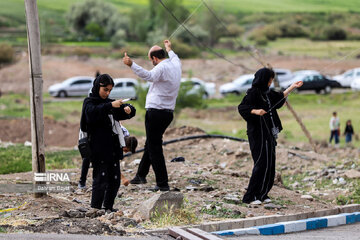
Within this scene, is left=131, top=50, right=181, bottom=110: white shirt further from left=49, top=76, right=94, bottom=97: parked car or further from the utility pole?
left=49, top=76, right=94, bottom=97: parked car

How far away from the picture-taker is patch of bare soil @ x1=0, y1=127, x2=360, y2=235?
7562mm

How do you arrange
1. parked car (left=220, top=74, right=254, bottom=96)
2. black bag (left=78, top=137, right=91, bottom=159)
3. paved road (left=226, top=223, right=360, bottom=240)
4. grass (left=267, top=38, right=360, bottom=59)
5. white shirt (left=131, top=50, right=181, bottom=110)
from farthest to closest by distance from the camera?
grass (left=267, top=38, right=360, bottom=59) < parked car (left=220, top=74, right=254, bottom=96) < white shirt (left=131, top=50, right=181, bottom=110) < black bag (left=78, top=137, right=91, bottom=159) < paved road (left=226, top=223, right=360, bottom=240)

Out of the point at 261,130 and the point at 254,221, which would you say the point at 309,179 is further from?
the point at 254,221

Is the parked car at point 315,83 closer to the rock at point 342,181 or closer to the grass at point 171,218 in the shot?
the rock at point 342,181

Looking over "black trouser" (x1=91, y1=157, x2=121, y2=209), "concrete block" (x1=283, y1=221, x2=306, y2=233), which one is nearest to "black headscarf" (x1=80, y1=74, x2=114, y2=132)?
"black trouser" (x1=91, y1=157, x2=121, y2=209)

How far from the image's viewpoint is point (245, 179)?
36.5 feet

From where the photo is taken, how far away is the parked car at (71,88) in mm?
43812

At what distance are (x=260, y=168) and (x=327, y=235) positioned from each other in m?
1.48

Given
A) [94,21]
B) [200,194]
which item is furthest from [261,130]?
[94,21]

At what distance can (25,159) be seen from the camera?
1525 centimetres

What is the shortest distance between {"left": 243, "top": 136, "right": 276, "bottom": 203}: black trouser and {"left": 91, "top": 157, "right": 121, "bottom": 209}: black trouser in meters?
1.96

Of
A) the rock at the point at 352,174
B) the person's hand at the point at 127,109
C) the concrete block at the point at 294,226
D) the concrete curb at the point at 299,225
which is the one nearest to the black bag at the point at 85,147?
the person's hand at the point at 127,109

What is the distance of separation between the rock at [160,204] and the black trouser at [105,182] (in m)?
0.40

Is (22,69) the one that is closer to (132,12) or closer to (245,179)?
(132,12)
